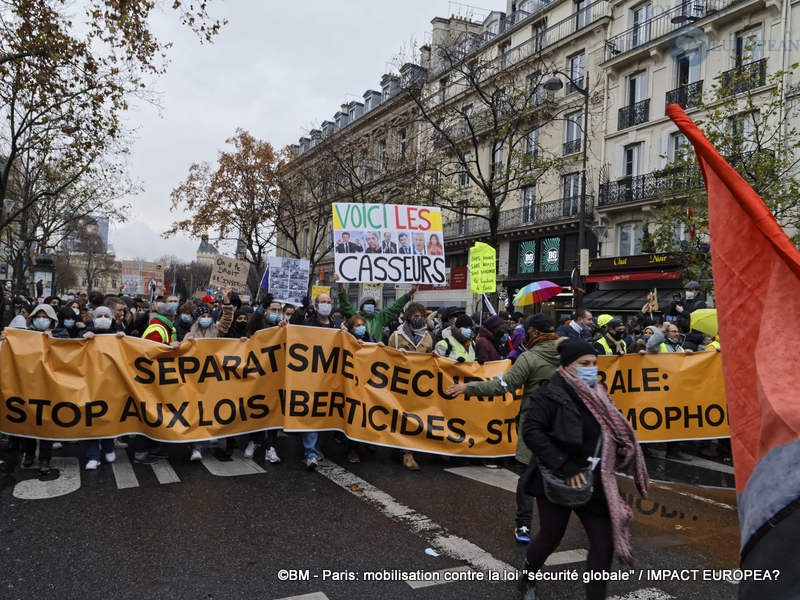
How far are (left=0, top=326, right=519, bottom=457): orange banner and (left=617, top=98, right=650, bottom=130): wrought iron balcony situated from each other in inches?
899

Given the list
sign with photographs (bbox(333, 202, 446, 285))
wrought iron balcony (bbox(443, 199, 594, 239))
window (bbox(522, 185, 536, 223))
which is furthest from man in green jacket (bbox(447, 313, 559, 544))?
window (bbox(522, 185, 536, 223))

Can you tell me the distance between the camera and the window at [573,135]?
28.4 meters

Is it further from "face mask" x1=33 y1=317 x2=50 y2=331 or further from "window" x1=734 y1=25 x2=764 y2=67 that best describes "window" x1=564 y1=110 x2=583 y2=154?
"face mask" x1=33 y1=317 x2=50 y2=331

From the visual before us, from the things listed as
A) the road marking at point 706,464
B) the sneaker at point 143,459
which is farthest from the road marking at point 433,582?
the road marking at point 706,464

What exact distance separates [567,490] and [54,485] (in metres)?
4.78

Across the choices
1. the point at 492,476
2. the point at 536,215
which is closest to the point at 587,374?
the point at 492,476

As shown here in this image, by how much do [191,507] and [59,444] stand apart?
320cm

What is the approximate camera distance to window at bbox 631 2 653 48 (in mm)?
25844

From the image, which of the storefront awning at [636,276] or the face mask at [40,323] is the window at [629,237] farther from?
the face mask at [40,323]

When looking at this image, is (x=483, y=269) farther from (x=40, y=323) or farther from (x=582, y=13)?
(x=582, y=13)

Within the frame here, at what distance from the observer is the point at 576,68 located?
1143 inches

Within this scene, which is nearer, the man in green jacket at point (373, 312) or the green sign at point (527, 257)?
the man in green jacket at point (373, 312)

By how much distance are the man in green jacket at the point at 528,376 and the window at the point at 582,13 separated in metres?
28.3

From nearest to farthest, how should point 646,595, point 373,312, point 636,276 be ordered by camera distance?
point 646,595, point 373,312, point 636,276
